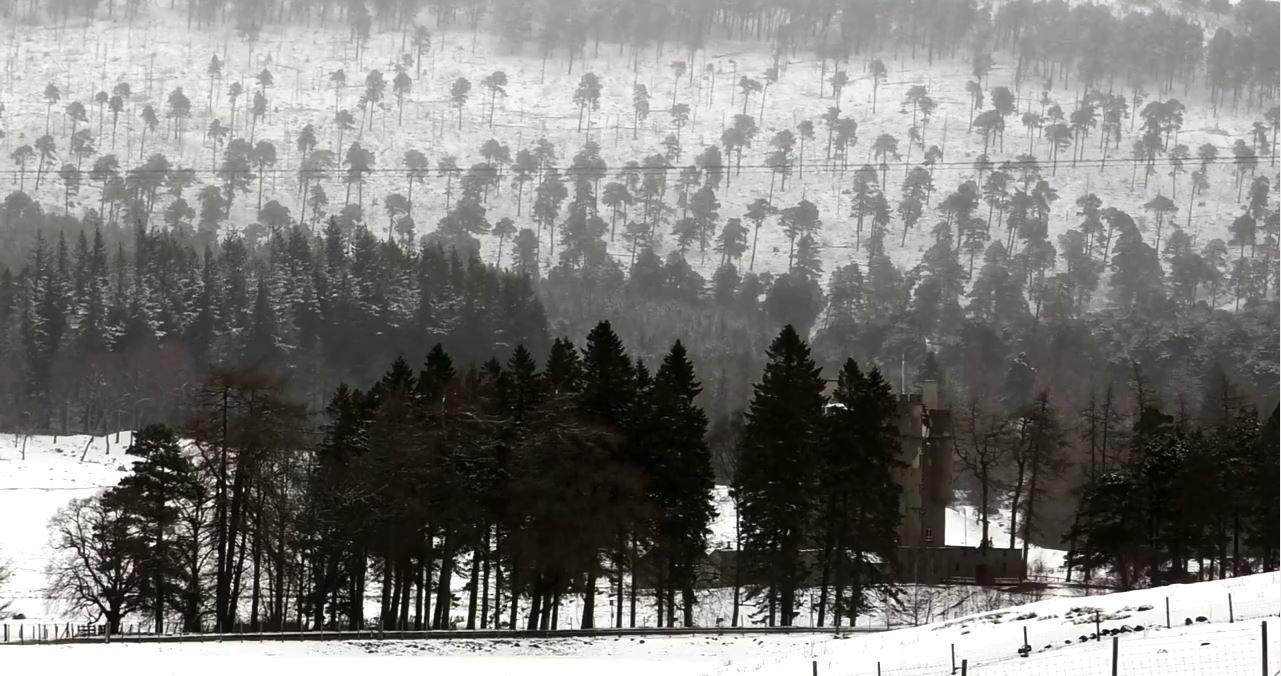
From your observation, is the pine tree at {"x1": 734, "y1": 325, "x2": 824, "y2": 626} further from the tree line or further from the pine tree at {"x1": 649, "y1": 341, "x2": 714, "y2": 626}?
the pine tree at {"x1": 649, "y1": 341, "x2": 714, "y2": 626}

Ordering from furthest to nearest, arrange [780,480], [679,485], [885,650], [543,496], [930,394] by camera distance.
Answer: [930,394]
[780,480]
[679,485]
[543,496]
[885,650]

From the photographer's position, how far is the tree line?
2249 inches

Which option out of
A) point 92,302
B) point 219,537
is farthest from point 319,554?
point 92,302

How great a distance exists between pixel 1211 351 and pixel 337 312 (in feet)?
309

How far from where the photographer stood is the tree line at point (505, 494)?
57125mm

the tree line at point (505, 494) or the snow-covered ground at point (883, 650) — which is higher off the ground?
the tree line at point (505, 494)

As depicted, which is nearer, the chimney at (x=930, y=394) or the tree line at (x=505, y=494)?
the tree line at (x=505, y=494)

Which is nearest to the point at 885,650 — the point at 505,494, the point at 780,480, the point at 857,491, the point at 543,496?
the point at 543,496

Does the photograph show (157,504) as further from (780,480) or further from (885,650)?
(885,650)

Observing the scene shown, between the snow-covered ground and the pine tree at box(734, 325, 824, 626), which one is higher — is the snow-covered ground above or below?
below

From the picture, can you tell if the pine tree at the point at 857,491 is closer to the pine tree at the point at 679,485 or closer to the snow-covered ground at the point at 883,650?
the pine tree at the point at 679,485

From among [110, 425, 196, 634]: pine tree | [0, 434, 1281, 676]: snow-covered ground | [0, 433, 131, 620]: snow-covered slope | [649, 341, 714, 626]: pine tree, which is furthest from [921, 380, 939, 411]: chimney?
[110, 425, 196, 634]: pine tree

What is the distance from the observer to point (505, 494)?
58.4 metres

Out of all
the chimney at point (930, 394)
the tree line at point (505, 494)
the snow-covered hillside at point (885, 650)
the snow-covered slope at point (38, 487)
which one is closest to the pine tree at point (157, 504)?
the tree line at point (505, 494)
